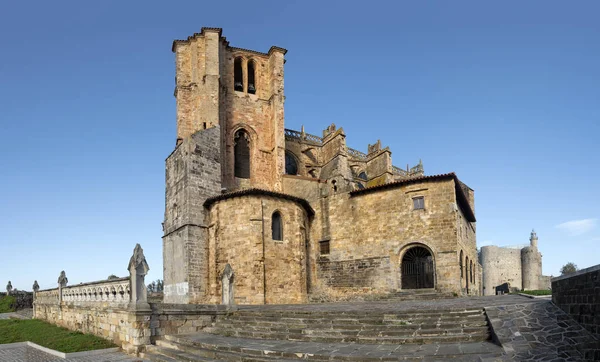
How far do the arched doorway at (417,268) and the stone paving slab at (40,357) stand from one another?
15.3 m

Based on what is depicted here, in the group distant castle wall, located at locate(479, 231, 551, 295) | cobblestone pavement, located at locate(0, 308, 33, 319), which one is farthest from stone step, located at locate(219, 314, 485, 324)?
distant castle wall, located at locate(479, 231, 551, 295)

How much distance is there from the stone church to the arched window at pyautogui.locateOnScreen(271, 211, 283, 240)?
56 millimetres

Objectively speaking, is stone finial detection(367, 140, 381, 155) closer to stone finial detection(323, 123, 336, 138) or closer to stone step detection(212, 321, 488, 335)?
stone finial detection(323, 123, 336, 138)

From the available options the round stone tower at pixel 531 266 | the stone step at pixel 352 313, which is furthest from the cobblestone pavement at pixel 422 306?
the round stone tower at pixel 531 266

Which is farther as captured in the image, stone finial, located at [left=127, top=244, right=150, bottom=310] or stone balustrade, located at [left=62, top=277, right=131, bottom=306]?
stone balustrade, located at [left=62, top=277, right=131, bottom=306]

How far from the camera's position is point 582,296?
9.02m

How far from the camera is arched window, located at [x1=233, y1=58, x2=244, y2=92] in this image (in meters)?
33.0

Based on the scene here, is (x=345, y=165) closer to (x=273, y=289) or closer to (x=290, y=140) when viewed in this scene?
(x=290, y=140)

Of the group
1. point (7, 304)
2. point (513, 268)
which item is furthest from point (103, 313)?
point (513, 268)

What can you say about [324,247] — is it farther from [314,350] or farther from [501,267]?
[501,267]

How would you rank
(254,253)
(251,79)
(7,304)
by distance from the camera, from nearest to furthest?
1. (254,253)
2. (251,79)
3. (7,304)

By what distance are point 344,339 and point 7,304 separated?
120 ft

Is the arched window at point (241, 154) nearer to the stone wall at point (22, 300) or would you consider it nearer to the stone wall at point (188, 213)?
the stone wall at point (188, 213)

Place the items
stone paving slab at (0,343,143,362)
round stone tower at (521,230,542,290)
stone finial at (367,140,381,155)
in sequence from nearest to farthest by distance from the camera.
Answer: stone paving slab at (0,343,143,362)
stone finial at (367,140,381,155)
round stone tower at (521,230,542,290)
